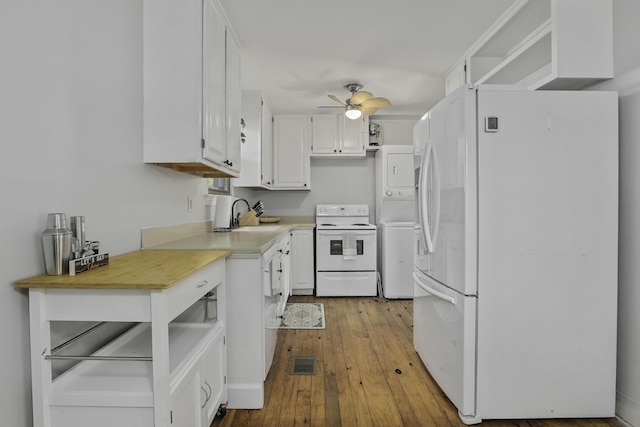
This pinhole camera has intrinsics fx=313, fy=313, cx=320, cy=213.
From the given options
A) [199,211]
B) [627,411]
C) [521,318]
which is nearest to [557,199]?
[521,318]

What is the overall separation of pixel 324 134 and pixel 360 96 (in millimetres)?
1112

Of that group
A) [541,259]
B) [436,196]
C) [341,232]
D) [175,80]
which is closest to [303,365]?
[436,196]

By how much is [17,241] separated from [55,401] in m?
0.50

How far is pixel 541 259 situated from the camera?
1.58m

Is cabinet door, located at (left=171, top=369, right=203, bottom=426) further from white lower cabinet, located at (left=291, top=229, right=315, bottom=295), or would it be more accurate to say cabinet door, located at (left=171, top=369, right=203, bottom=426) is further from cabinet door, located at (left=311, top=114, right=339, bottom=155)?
cabinet door, located at (left=311, top=114, right=339, bottom=155)

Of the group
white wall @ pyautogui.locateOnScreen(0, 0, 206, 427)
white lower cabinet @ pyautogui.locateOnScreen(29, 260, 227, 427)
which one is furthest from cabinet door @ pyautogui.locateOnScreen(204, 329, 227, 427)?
white wall @ pyautogui.locateOnScreen(0, 0, 206, 427)

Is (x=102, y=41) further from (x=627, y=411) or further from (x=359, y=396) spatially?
(x=627, y=411)

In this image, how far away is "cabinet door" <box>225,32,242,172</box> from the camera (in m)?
2.12

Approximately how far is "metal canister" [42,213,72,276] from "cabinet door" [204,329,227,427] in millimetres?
616

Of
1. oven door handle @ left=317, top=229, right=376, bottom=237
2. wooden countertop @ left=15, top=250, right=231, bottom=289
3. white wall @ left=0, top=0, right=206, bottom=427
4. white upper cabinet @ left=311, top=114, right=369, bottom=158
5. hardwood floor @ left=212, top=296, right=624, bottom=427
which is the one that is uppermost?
white upper cabinet @ left=311, top=114, right=369, bottom=158

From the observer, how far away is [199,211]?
98.0 inches

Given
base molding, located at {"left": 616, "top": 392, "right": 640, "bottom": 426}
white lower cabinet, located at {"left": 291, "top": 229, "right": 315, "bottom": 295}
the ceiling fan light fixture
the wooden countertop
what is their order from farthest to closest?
white lower cabinet, located at {"left": 291, "top": 229, "right": 315, "bottom": 295} < the ceiling fan light fixture < base molding, located at {"left": 616, "top": 392, "right": 640, "bottom": 426} < the wooden countertop

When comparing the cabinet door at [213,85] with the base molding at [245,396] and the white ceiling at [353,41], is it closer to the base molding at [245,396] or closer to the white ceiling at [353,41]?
the white ceiling at [353,41]

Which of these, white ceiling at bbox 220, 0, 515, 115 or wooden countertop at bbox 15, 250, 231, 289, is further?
white ceiling at bbox 220, 0, 515, 115
